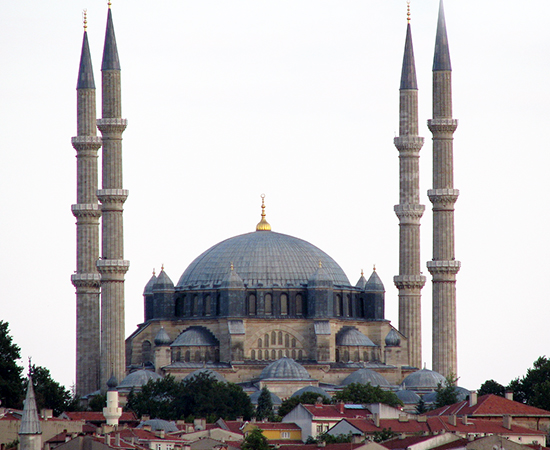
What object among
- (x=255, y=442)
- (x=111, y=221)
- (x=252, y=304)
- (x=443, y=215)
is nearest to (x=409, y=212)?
(x=443, y=215)

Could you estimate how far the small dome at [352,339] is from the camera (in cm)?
8925

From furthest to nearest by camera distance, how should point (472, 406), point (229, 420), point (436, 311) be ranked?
point (436, 311) < point (229, 420) < point (472, 406)

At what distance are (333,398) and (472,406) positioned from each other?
13.8 m

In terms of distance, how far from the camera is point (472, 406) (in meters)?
66.4

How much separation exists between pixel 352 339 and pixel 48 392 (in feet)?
56.4

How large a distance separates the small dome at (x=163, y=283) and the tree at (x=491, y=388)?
16764 mm

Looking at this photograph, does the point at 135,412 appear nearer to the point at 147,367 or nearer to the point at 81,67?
the point at 147,367

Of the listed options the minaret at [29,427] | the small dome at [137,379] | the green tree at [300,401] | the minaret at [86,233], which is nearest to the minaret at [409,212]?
the green tree at [300,401]

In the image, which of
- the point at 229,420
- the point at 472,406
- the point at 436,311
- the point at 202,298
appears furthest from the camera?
the point at 202,298

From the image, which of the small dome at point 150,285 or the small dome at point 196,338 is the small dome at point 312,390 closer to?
the small dome at point 196,338

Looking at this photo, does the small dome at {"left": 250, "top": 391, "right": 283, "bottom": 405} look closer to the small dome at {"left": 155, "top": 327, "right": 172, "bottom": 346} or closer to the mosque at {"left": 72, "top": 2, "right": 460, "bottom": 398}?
the mosque at {"left": 72, "top": 2, "right": 460, "bottom": 398}

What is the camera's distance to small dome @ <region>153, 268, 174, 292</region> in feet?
298

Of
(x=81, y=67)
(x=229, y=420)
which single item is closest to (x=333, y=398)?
(x=229, y=420)

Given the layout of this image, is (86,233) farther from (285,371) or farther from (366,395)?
(366,395)
